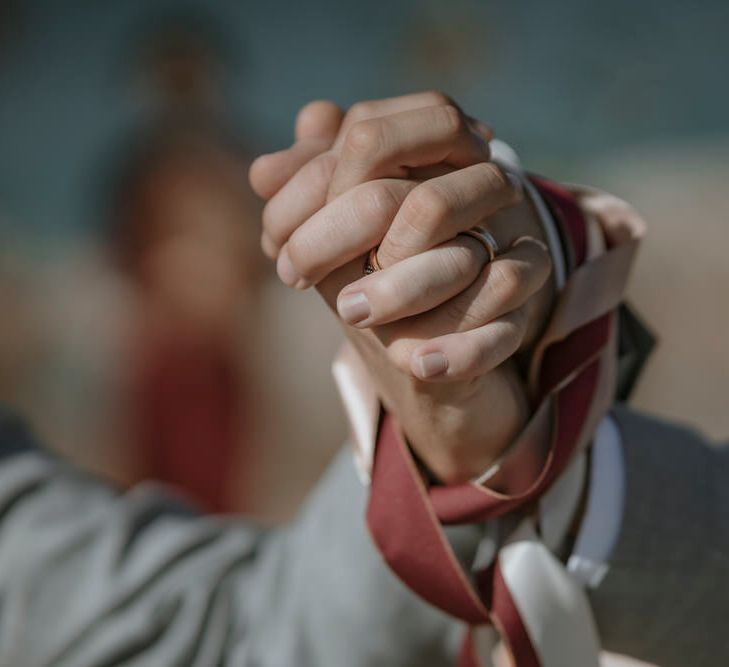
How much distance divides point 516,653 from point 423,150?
12.4 inches

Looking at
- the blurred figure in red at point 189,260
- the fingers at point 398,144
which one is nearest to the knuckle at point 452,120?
the fingers at point 398,144

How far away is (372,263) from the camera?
47cm

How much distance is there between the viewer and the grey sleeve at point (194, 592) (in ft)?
2.20

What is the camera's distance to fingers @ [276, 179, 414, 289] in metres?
0.46

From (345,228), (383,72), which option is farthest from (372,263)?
(383,72)

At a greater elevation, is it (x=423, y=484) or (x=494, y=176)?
(x=494, y=176)

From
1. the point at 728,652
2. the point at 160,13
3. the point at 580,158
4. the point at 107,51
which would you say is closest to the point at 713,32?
the point at 580,158

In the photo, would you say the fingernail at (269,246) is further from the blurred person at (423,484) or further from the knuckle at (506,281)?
the knuckle at (506,281)

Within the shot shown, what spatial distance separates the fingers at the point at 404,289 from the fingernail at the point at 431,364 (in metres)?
0.02

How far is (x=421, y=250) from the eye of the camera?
1.50 feet

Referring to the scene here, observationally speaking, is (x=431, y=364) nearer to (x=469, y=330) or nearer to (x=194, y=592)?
(x=469, y=330)

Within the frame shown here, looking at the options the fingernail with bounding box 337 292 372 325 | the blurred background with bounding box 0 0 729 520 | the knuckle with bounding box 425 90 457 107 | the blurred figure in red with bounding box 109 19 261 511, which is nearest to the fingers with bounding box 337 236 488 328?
the fingernail with bounding box 337 292 372 325

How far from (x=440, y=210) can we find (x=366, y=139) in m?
0.06

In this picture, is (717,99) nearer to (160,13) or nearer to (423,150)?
(160,13)
